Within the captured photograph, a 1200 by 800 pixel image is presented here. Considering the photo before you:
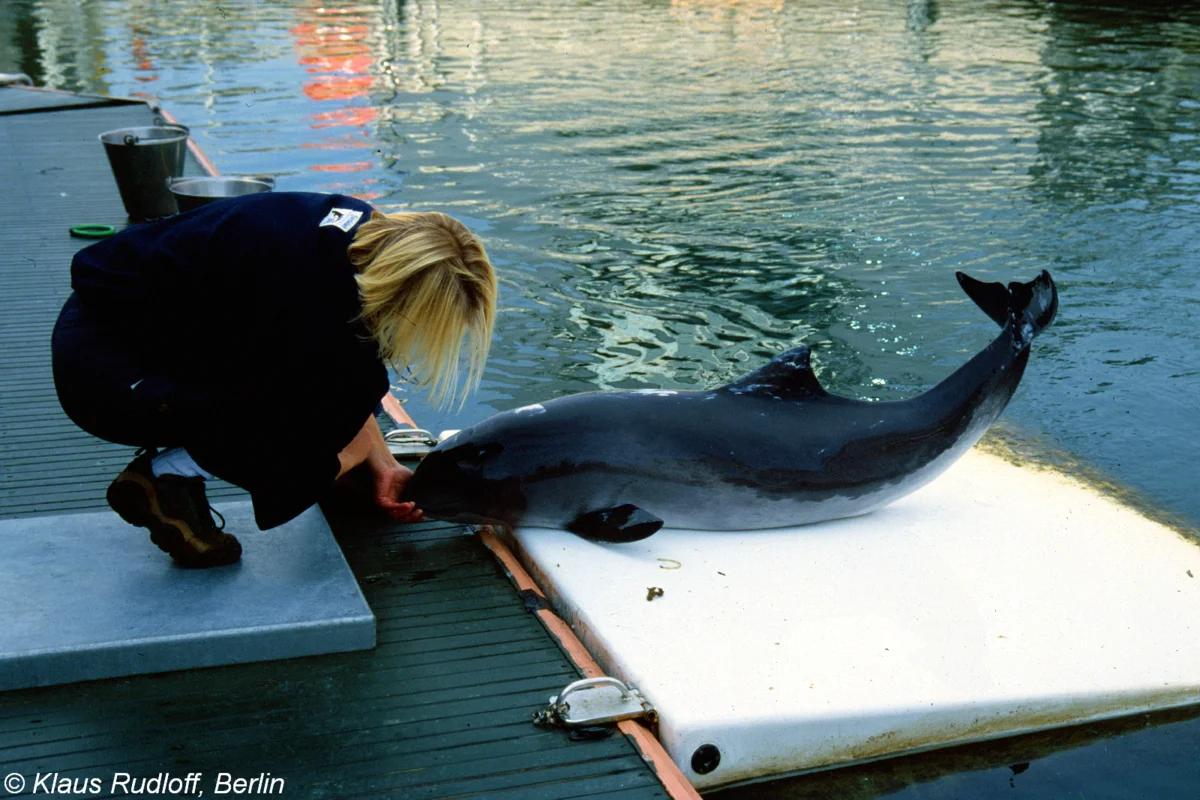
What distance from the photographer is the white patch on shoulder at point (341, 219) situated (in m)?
3.28

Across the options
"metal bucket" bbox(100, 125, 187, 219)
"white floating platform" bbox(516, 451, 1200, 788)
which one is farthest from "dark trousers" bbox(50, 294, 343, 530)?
"metal bucket" bbox(100, 125, 187, 219)

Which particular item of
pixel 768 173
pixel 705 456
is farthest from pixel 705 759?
pixel 768 173

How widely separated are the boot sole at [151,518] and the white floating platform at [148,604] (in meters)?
0.05

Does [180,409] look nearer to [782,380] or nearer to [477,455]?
[477,455]

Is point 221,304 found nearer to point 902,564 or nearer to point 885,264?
point 902,564

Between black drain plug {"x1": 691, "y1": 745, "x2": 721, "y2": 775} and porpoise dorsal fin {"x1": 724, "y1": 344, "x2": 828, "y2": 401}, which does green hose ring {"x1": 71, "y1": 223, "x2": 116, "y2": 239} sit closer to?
porpoise dorsal fin {"x1": 724, "y1": 344, "x2": 828, "y2": 401}

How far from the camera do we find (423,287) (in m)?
3.13

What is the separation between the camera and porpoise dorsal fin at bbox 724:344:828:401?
4.34 m

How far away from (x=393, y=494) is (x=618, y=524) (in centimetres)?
82

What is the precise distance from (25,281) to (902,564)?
514 cm

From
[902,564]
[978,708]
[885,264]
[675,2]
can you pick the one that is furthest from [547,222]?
[675,2]

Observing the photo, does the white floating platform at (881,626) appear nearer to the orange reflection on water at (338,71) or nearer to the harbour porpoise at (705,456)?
the harbour porpoise at (705,456)

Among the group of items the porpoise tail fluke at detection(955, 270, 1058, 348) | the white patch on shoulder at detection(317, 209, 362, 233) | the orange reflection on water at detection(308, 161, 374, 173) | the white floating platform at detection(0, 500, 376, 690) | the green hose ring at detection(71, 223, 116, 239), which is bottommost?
the orange reflection on water at detection(308, 161, 374, 173)

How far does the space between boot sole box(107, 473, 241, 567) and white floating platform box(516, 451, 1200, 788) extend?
3.55ft
